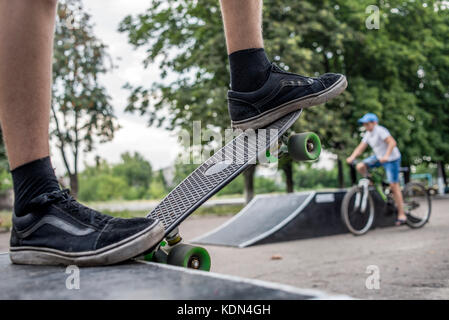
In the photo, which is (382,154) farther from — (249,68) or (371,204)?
(249,68)

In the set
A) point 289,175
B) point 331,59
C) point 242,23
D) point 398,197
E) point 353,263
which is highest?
point 331,59

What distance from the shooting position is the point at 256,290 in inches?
39.0

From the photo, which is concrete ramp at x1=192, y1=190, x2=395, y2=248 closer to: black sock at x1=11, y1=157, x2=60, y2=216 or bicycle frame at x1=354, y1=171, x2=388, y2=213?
bicycle frame at x1=354, y1=171, x2=388, y2=213

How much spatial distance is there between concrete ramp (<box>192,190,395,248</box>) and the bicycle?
0.21 meters

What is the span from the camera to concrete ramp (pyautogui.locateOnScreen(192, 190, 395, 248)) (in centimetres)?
615

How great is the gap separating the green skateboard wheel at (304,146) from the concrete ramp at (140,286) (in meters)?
1.04

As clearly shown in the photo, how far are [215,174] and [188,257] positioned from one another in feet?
1.38

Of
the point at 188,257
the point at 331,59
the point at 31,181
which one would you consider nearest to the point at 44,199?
the point at 31,181

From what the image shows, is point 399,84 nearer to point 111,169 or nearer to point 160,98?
point 160,98

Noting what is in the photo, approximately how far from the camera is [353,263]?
13.2ft
